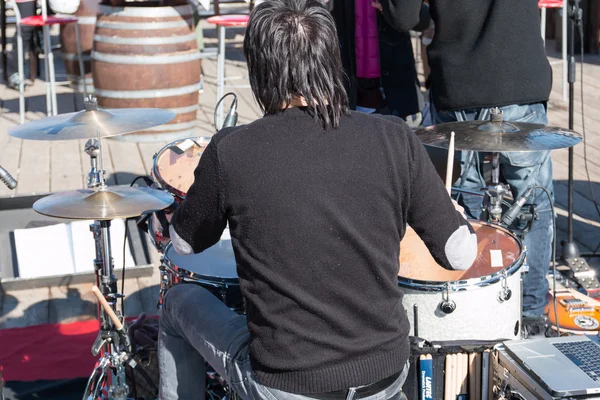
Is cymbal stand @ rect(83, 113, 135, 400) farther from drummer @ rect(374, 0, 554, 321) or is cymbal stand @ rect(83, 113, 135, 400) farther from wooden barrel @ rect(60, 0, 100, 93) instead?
wooden barrel @ rect(60, 0, 100, 93)

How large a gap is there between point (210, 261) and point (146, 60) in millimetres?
3291

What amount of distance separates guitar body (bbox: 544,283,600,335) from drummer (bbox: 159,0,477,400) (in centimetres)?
132

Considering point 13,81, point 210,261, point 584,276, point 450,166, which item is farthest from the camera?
point 13,81

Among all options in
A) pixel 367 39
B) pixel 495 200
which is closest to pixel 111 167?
pixel 367 39

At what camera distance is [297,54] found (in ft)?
5.74

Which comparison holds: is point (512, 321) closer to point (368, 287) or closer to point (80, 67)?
point (368, 287)

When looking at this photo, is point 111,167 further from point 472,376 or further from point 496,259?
point 472,376

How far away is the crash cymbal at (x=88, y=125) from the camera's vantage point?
2.63 metres

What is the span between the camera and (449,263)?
1895 mm

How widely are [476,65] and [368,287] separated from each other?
1504 mm

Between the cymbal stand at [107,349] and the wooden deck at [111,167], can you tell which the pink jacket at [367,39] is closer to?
the wooden deck at [111,167]

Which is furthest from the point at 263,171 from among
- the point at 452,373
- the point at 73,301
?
the point at 73,301

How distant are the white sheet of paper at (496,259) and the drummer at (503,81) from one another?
62cm

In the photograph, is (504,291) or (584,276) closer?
(504,291)
